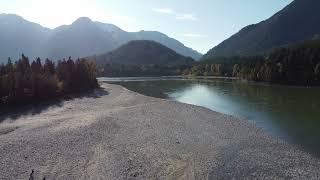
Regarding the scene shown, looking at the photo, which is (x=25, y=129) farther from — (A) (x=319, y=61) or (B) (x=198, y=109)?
(A) (x=319, y=61)

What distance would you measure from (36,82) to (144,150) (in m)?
54.7

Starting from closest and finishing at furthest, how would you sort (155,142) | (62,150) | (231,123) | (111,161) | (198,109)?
(111,161) → (62,150) → (155,142) → (231,123) → (198,109)

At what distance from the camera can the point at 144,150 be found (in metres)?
42.5

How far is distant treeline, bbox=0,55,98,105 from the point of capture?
83.1 metres

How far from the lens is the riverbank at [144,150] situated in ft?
115

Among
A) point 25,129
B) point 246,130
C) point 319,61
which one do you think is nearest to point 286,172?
point 246,130

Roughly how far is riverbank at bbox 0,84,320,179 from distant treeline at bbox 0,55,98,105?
64.1 ft

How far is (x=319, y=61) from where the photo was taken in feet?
497

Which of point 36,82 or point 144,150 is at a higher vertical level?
point 36,82

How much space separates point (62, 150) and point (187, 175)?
45.5ft

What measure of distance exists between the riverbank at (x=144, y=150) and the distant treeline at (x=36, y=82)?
19.5 meters

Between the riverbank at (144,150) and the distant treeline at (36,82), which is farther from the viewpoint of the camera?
the distant treeline at (36,82)

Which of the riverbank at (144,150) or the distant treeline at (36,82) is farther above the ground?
the distant treeline at (36,82)

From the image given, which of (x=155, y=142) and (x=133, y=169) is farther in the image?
(x=155, y=142)
